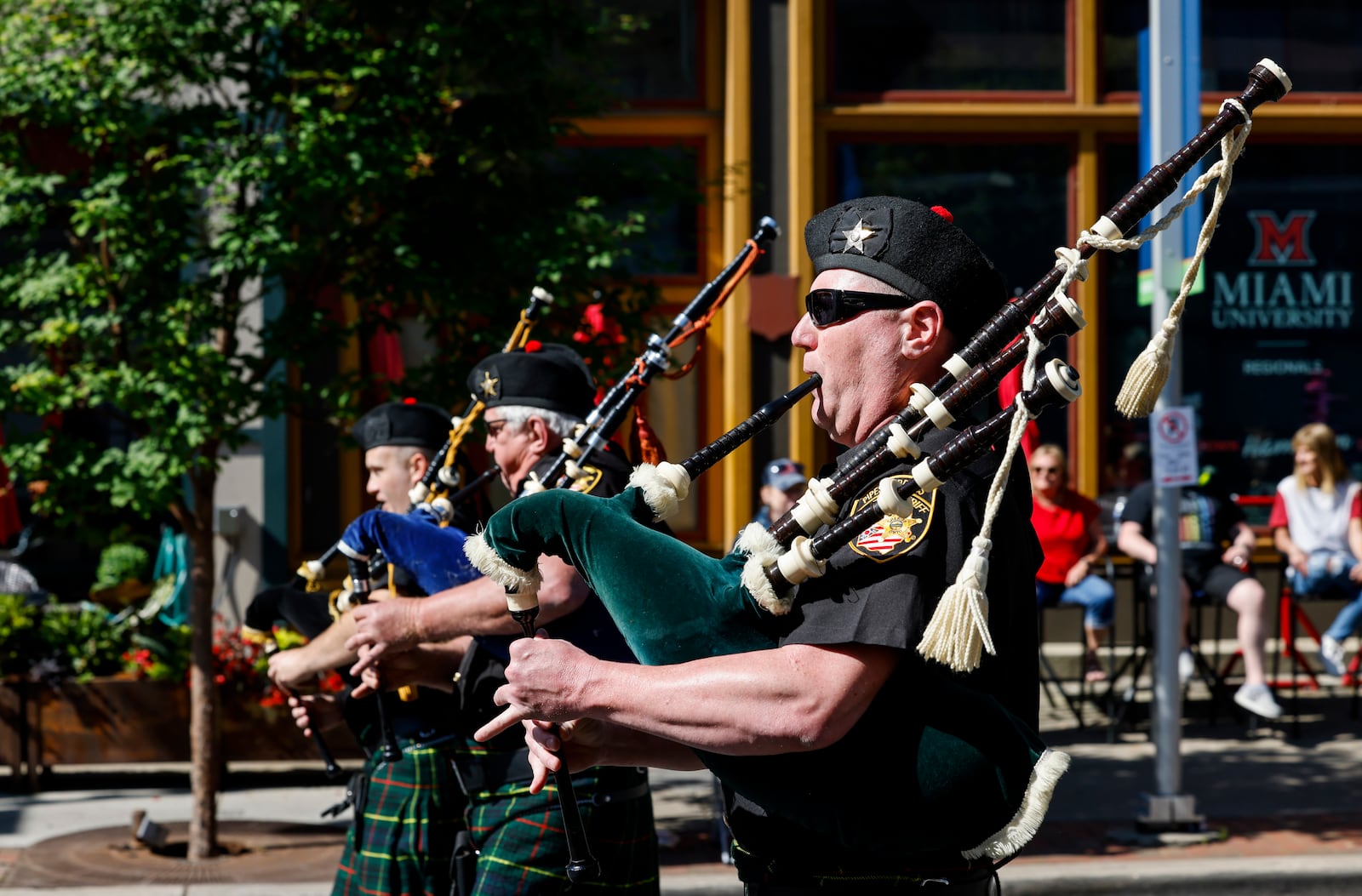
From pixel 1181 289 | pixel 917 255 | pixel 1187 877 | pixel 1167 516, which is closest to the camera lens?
pixel 1181 289

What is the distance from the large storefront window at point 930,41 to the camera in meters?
10.6

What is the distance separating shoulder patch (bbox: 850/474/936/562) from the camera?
2082 mm

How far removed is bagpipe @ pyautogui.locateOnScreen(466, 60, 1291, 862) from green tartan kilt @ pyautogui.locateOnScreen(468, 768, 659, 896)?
4.83ft

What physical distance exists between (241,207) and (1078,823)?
470cm

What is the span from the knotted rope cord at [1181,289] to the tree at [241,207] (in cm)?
434

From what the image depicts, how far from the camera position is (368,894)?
413cm

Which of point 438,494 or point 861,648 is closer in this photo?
point 861,648

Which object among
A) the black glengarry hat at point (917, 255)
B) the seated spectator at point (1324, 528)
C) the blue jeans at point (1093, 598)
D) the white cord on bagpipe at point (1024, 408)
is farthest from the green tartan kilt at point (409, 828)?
the seated spectator at point (1324, 528)

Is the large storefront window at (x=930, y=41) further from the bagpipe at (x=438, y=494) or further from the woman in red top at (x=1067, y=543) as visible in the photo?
the bagpipe at (x=438, y=494)

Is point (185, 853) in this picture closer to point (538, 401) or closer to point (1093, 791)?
point (538, 401)

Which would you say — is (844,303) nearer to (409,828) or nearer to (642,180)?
(409,828)

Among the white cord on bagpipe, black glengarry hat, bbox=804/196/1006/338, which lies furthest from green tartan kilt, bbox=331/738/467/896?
the white cord on bagpipe

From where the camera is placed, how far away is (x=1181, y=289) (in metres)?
2.16

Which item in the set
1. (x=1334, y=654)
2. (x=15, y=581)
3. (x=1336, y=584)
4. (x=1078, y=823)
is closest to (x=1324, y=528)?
(x=1336, y=584)
